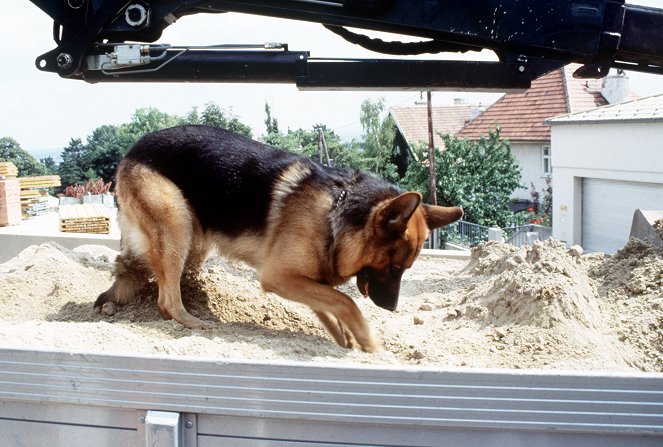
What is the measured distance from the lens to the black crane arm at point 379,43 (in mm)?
3141

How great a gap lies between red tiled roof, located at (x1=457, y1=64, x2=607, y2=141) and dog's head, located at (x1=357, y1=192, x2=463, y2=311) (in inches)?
910

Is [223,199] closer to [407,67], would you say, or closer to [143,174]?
[143,174]

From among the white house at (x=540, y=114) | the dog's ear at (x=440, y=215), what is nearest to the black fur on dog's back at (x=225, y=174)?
the dog's ear at (x=440, y=215)

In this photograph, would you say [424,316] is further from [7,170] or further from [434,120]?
[434,120]

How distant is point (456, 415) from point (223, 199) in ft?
8.67

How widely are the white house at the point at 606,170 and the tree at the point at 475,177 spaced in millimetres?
1892

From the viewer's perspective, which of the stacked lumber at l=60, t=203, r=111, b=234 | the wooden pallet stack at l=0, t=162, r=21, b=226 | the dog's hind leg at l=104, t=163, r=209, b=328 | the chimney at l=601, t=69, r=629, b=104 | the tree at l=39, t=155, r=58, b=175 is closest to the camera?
the dog's hind leg at l=104, t=163, r=209, b=328

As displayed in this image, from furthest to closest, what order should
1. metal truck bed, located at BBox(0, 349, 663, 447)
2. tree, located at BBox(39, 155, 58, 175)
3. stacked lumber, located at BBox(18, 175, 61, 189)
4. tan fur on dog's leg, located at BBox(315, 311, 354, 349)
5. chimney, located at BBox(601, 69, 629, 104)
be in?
tree, located at BBox(39, 155, 58, 175)
chimney, located at BBox(601, 69, 629, 104)
stacked lumber, located at BBox(18, 175, 61, 189)
tan fur on dog's leg, located at BBox(315, 311, 354, 349)
metal truck bed, located at BBox(0, 349, 663, 447)

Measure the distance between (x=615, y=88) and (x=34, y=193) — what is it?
22.2 meters

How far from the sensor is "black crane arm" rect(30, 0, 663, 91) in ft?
10.3

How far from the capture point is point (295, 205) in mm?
4078

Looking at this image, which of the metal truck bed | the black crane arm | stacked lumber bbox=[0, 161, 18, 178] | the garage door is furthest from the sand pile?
stacked lumber bbox=[0, 161, 18, 178]

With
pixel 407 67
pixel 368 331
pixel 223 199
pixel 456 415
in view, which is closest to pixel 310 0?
pixel 407 67

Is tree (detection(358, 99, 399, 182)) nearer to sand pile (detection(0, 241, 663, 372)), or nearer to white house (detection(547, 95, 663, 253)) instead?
white house (detection(547, 95, 663, 253))
